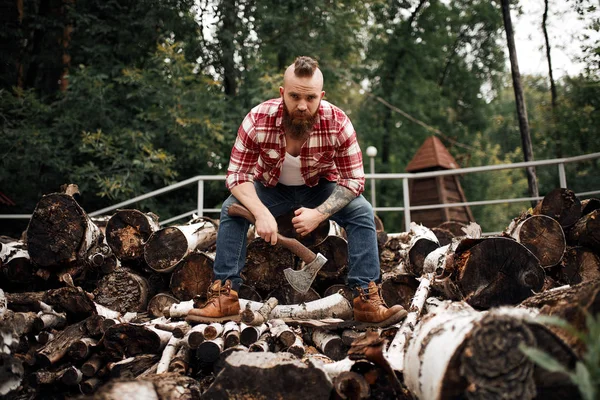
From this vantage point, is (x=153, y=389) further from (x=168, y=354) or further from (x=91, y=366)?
(x=91, y=366)

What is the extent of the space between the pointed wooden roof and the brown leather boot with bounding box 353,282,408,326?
10049 millimetres

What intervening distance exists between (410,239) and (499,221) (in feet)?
57.5

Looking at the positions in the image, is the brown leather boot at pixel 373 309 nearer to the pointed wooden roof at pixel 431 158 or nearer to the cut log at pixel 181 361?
the cut log at pixel 181 361

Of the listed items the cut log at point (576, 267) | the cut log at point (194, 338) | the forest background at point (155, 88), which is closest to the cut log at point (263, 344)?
the cut log at point (194, 338)

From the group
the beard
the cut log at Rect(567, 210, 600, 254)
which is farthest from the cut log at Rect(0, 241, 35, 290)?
the cut log at Rect(567, 210, 600, 254)

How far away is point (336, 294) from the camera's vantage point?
3416mm

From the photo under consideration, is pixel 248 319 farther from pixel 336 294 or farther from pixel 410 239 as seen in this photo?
pixel 410 239


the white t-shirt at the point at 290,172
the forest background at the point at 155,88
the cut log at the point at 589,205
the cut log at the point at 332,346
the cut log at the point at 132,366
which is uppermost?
the forest background at the point at 155,88

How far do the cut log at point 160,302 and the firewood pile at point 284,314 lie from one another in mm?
11

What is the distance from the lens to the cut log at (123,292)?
12.6 feet

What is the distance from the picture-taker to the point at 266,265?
3.78 m

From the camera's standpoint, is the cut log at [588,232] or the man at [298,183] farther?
the cut log at [588,232]

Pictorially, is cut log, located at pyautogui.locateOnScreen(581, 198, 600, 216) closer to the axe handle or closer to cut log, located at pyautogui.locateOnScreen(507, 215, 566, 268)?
cut log, located at pyautogui.locateOnScreen(507, 215, 566, 268)

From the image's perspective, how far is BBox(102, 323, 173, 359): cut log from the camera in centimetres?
287
